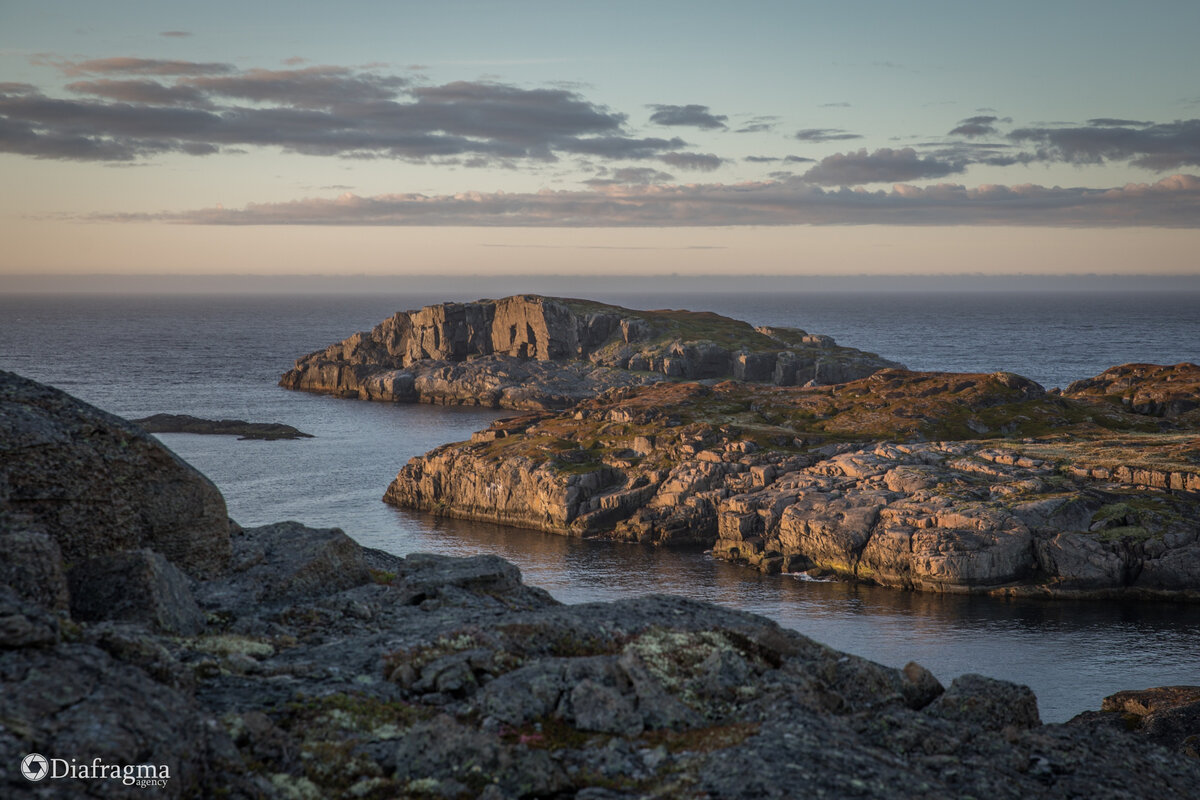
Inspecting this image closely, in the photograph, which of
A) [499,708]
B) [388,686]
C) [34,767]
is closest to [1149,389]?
[499,708]

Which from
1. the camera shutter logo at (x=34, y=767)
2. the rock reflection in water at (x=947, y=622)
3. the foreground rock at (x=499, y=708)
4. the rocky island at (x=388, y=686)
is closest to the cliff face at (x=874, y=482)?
the rock reflection in water at (x=947, y=622)

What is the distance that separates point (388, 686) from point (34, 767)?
6.35 meters

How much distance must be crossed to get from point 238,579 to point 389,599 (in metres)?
3.61

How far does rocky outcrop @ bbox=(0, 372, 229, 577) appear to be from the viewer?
18062 mm

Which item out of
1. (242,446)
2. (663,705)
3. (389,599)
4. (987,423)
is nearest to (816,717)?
(663,705)

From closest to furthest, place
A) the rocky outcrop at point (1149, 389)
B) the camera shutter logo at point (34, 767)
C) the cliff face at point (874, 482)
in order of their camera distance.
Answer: the camera shutter logo at point (34, 767)
the cliff face at point (874, 482)
the rocky outcrop at point (1149, 389)

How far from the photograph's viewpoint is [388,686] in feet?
53.0

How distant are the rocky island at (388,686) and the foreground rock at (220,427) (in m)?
171

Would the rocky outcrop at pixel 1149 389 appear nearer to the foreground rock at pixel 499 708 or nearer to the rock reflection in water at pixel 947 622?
the rock reflection in water at pixel 947 622

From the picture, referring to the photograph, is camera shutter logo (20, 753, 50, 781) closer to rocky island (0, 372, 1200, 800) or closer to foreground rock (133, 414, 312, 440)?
rocky island (0, 372, 1200, 800)

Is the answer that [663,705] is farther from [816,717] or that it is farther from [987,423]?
[987,423]

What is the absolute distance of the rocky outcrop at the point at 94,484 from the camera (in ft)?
59.3

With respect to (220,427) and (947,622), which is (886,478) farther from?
(220,427)

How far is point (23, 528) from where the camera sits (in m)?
15.7
